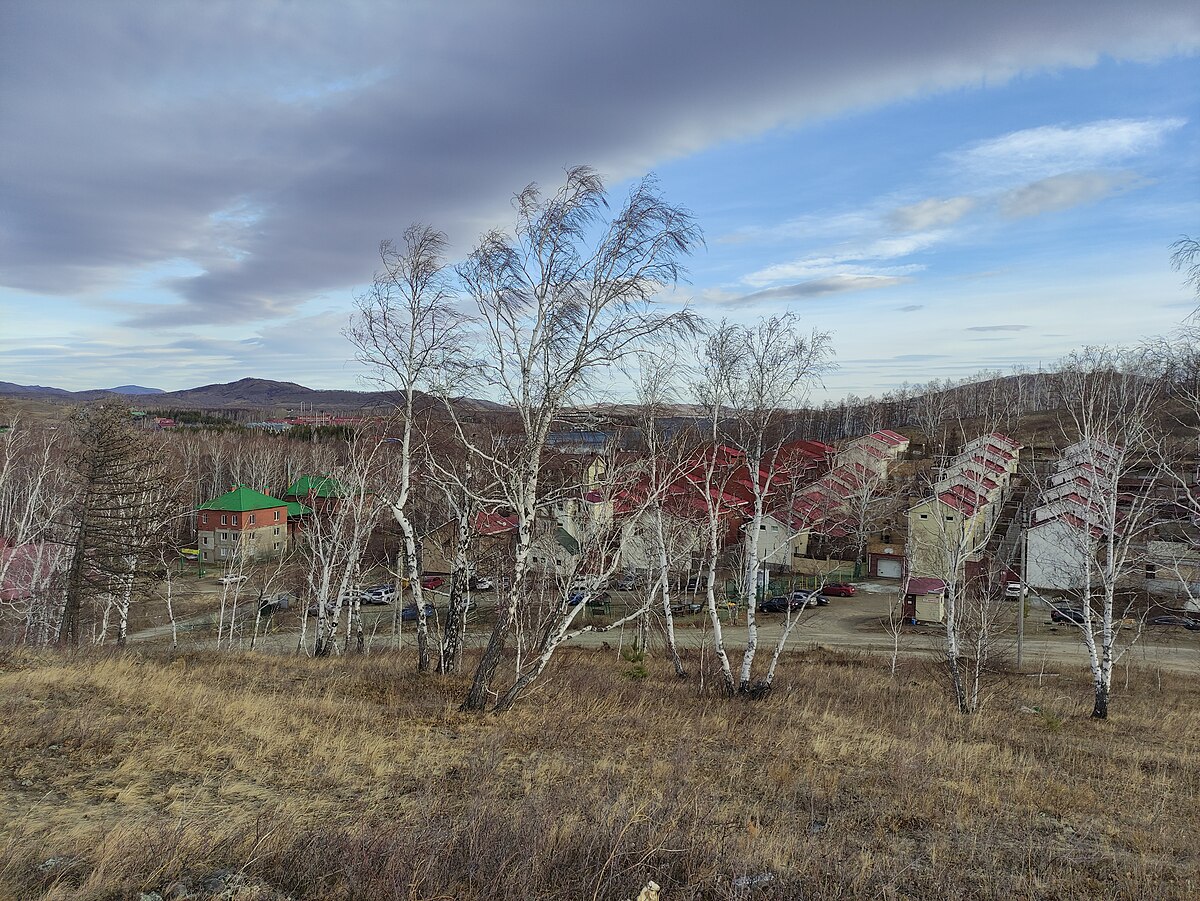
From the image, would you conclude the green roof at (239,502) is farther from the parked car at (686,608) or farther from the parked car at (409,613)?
the parked car at (686,608)

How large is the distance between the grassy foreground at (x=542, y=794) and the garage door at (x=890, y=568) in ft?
105

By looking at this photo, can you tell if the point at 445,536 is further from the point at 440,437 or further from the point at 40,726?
the point at 40,726

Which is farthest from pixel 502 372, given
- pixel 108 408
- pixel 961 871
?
pixel 108 408

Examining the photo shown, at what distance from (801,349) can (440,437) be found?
10.3 meters

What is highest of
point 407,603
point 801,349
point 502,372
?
point 801,349

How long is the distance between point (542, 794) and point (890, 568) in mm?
44611

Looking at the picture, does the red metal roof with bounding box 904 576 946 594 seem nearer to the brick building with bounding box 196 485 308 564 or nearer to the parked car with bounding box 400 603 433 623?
the parked car with bounding box 400 603 433 623

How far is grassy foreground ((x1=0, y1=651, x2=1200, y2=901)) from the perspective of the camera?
5.29 meters

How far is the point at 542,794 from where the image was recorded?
7.87 m

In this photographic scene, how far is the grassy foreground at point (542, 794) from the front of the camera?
5285 millimetres

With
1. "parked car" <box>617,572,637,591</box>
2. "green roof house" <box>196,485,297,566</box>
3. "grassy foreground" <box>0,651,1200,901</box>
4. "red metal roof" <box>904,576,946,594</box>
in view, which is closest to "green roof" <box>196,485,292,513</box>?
"green roof house" <box>196,485,297,566</box>

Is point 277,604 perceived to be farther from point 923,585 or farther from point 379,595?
point 923,585

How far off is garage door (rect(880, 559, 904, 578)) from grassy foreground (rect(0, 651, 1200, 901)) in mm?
31895

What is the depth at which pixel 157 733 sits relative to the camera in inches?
365
